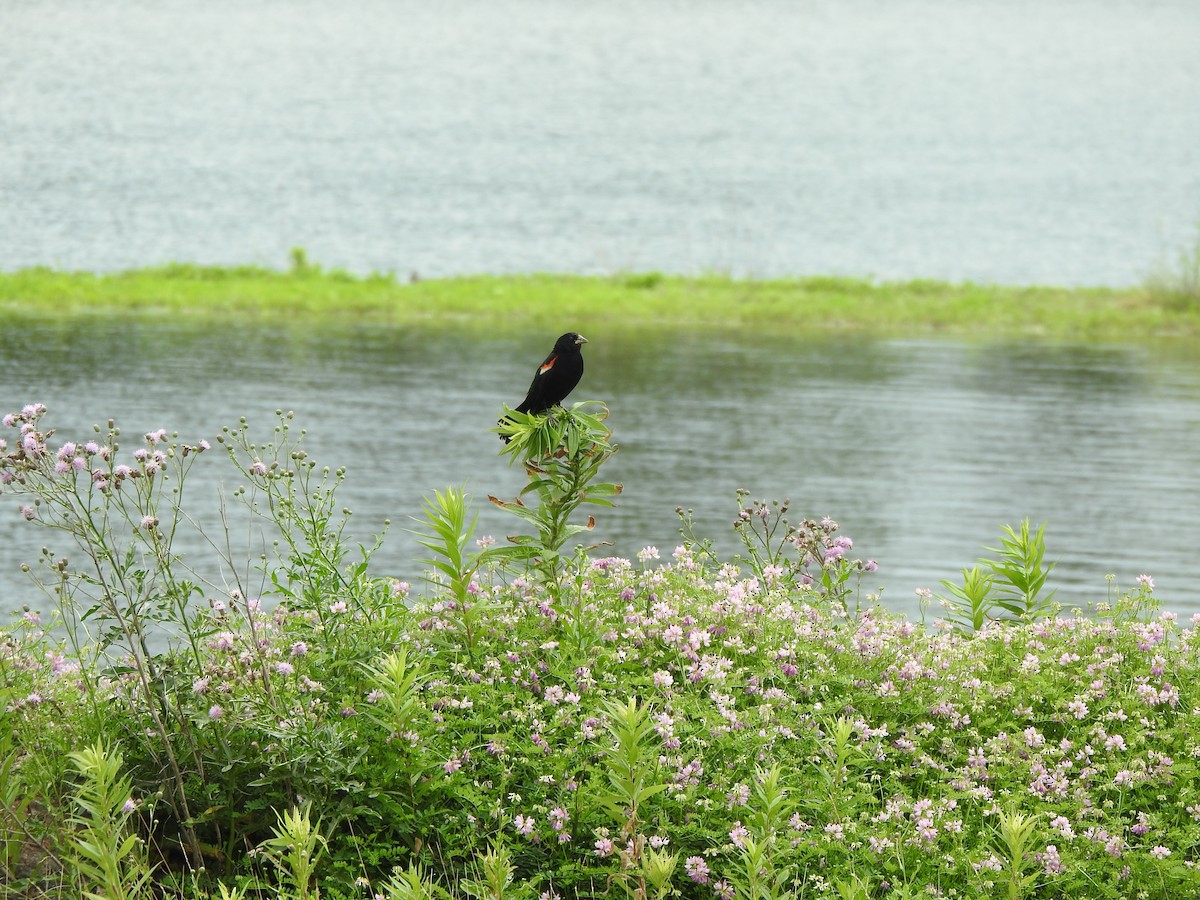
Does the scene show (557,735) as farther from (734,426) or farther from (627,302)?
(627,302)

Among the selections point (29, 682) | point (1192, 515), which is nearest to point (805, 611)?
point (29, 682)

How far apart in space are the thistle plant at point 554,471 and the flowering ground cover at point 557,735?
1 centimetres

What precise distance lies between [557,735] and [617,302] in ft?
76.4

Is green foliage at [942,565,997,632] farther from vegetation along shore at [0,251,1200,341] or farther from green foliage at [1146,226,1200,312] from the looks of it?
green foliage at [1146,226,1200,312]

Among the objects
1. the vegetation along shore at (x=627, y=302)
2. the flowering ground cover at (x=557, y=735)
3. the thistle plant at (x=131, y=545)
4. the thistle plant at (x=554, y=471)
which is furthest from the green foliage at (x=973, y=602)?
the vegetation along shore at (x=627, y=302)

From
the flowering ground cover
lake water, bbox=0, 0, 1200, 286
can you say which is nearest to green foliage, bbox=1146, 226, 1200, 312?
lake water, bbox=0, 0, 1200, 286

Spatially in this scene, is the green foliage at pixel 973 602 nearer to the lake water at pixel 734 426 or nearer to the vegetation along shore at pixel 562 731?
the vegetation along shore at pixel 562 731

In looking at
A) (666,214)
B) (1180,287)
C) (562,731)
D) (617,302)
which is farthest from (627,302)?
(562,731)

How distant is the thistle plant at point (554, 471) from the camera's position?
15.6 feet

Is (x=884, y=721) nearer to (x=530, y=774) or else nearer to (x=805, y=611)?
(x=805, y=611)

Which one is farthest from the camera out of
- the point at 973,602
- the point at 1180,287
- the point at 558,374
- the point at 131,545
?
the point at 1180,287

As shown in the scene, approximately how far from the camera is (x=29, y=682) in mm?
4477

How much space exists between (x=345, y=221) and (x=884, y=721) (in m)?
43.2

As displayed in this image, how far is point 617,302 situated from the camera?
2716 centimetres
